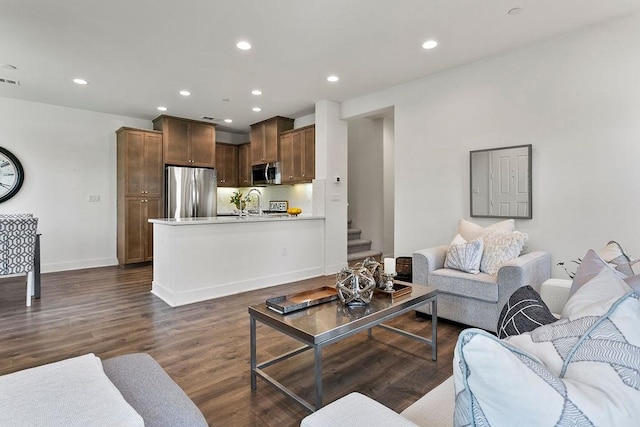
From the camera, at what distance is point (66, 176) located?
18.2 feet

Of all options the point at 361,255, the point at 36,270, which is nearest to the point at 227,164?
the point at 361,255

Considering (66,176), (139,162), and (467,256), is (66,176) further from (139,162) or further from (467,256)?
(467,256)

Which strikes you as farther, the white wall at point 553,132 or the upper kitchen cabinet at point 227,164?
the upper kitchen cabinet at point 227,164

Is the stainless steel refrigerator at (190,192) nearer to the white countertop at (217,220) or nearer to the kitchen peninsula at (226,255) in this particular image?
the white countertop at (217,220)

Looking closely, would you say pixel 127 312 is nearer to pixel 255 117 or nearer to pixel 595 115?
pixel 255 117

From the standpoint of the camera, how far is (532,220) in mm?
3316

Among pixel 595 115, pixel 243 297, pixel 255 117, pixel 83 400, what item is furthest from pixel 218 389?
pixel 255 117

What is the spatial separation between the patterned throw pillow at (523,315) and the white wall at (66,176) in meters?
6.51

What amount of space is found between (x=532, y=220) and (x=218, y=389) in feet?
10.3

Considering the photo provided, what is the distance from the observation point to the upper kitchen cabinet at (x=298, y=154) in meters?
5.51

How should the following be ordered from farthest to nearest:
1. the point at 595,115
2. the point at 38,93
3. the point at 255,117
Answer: the point at 255,117 → the point at 38,93 → the point at 595,115

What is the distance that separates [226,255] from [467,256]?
2.69 metres

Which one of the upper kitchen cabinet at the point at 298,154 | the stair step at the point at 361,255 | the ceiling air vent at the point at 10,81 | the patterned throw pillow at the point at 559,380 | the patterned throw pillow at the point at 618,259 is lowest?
the stair step at the point at 361,255

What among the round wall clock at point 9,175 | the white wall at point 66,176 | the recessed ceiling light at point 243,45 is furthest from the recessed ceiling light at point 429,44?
the round wall clock at point 9,175
